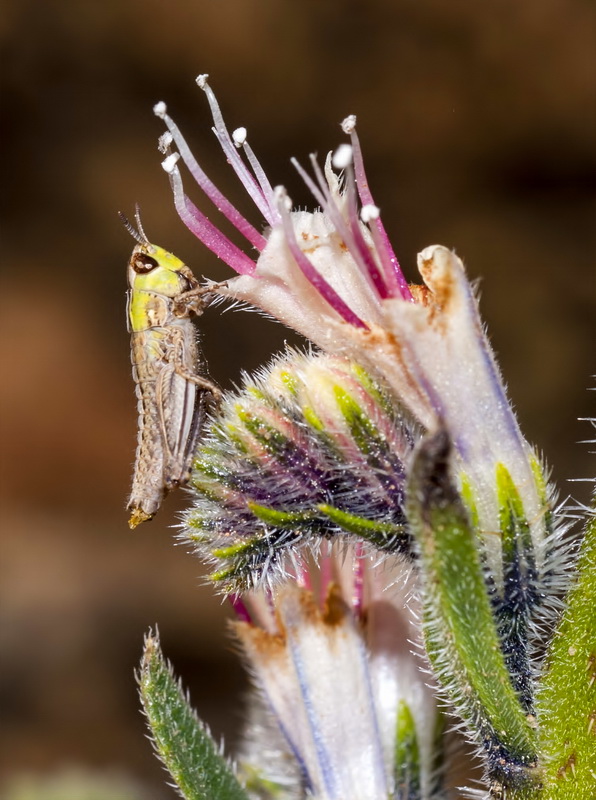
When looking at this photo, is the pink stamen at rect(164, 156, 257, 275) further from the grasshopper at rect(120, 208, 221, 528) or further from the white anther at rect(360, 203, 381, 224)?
the white anther at rect(360, 203, 381, 224)

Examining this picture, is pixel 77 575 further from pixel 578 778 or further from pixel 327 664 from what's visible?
pixel 578 778

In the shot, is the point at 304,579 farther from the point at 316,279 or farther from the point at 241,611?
the point at 316,279

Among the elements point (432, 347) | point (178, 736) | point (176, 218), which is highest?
point (176, 218)

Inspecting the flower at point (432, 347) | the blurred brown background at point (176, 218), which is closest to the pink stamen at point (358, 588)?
the flower at point (432, 347)

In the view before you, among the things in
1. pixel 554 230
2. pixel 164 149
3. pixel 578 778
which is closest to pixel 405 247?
pixel 554 230

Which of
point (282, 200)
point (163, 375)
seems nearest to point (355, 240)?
point (282, 200)

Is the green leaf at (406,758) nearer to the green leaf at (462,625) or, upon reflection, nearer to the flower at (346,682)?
the flower at (346,682)

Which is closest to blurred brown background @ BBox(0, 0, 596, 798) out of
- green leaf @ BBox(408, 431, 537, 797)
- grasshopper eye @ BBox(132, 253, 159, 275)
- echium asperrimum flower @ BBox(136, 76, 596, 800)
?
grasshopper eye @ BBox(132, 253, 159, 275)
